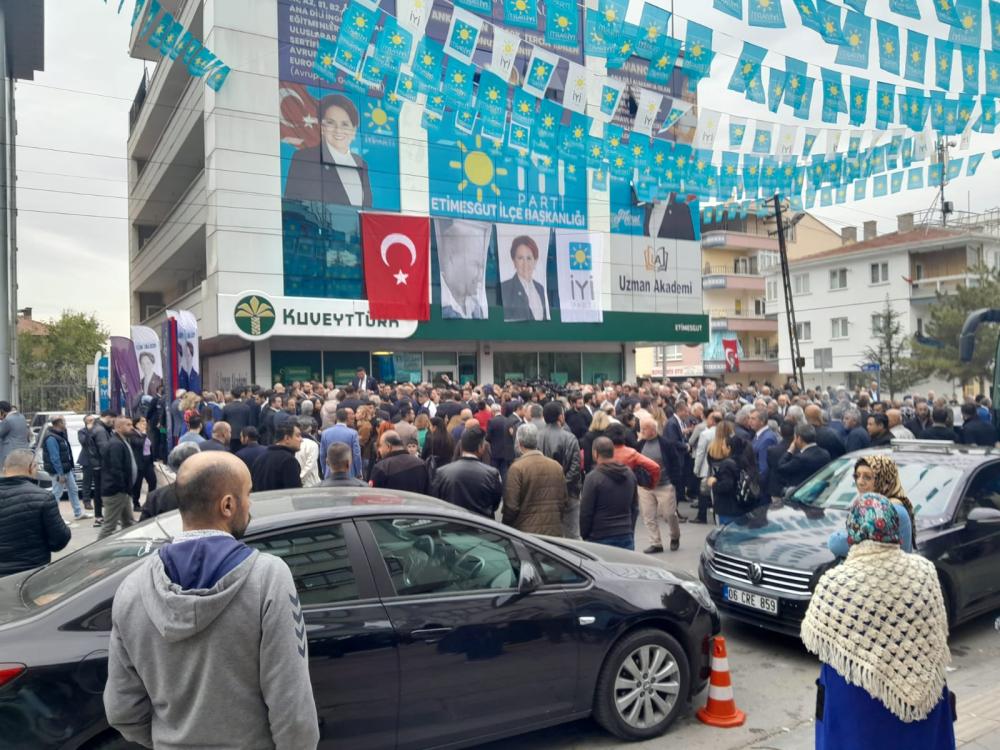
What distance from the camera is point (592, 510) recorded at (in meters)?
6.62

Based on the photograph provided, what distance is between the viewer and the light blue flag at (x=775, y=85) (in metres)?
11.1

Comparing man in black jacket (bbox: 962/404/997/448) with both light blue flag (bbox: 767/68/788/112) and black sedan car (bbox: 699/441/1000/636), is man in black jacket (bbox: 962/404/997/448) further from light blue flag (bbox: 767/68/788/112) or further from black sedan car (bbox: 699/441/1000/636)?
light blue flag (bbox: 767/68/788/112)

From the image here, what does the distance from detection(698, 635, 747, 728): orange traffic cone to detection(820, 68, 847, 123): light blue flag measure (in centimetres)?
1003

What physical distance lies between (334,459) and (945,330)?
36.3 meters

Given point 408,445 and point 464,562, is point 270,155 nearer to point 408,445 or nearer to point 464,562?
point 408,445

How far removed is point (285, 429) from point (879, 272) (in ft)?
159

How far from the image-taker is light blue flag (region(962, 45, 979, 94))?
1043cm

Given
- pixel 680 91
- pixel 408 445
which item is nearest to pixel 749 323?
pixel 680 91

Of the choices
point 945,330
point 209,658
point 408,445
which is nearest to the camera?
point 209,658

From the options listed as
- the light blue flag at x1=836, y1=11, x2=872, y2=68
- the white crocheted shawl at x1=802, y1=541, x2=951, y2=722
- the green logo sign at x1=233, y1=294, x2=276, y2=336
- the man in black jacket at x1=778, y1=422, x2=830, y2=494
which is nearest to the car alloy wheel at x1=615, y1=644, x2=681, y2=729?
Result: the white crocheted shawl at x1=802, y1=541, x2=951, y2=722

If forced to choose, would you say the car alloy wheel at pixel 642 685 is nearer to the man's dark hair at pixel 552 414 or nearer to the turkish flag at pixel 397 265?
the man's dark hair at pixel 552 414

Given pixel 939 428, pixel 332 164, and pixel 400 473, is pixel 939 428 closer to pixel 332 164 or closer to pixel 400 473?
pixel 400 473

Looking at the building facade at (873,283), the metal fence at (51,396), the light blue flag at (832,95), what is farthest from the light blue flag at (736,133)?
the metal fence at (51,396)

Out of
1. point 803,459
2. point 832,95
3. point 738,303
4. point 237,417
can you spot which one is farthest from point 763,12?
point 738,303
